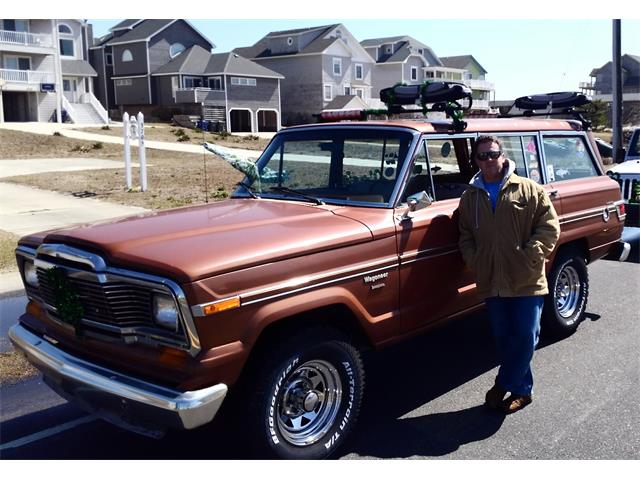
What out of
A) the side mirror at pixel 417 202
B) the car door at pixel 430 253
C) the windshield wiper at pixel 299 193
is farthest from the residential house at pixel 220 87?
the side mirror at pixel 417 202

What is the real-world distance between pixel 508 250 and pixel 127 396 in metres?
2.49

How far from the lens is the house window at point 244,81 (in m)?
50.7

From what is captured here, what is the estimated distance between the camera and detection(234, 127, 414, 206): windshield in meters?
4.68

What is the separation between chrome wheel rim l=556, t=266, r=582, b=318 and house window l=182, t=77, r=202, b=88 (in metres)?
47.5

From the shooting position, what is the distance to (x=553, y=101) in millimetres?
6477

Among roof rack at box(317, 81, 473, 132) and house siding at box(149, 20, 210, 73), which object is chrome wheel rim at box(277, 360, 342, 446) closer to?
roof rack at box(317, 81, 473, 132)

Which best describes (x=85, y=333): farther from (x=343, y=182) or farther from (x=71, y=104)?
(x=71, y=104)

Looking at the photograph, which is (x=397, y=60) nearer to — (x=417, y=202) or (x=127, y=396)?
(x=417, y=202)

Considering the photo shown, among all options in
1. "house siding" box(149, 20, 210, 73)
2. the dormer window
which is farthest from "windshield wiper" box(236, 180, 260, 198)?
"house siding" box(149, 20, 210, 73)

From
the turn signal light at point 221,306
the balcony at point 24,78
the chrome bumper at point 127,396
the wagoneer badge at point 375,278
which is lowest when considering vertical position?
the chrome bumper at point 127,396

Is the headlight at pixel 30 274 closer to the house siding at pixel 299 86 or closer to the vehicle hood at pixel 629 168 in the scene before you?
the vehicle hood at pixel 629 168

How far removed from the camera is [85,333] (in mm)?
3664

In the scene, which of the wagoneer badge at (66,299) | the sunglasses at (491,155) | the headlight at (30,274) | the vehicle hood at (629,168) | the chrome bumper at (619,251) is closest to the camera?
the wagoneer badge at (66,299)

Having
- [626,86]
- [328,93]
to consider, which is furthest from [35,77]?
[626,86]
